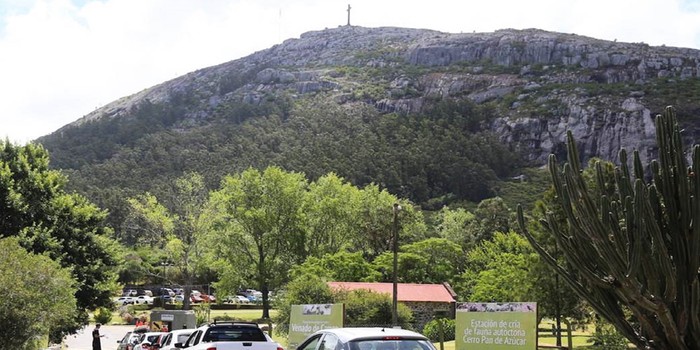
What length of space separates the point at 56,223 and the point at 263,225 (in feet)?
102

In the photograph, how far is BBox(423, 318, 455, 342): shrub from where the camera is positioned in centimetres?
4509

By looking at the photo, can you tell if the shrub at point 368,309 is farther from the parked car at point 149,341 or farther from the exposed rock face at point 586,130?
the exposed rock face at point 586,130

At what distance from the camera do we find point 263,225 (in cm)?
7031

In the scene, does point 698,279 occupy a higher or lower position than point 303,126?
lower

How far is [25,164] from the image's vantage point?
39.9 metres

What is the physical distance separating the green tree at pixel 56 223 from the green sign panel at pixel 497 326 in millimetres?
23603

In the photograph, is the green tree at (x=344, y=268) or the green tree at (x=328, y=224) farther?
the green tree at (x=328, y=224)

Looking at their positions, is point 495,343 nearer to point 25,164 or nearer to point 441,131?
point 25,164

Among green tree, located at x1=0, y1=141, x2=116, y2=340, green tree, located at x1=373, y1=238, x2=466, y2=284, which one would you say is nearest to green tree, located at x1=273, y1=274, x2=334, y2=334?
green tree, located at x1=0, y1=141, x2=116, y2=340

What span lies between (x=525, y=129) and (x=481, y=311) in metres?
175

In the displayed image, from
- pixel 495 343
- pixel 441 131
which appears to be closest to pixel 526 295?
pixel 495 343

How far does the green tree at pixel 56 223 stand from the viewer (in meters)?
37.8

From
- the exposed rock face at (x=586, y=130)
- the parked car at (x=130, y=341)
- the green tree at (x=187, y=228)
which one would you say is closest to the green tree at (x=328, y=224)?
the green tree at (x=187, y=228)

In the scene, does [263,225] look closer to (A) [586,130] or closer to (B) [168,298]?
(B) [168,298]
